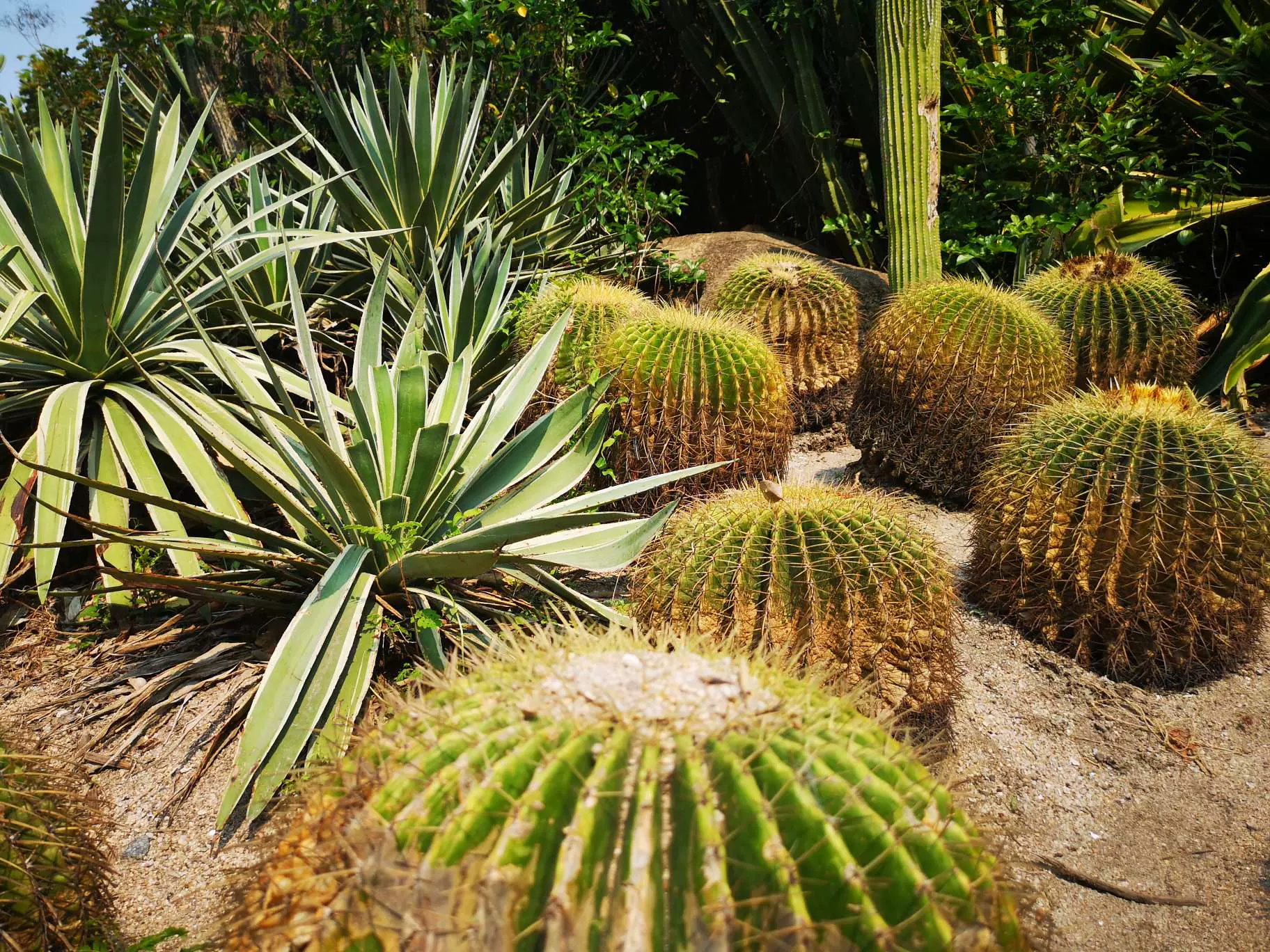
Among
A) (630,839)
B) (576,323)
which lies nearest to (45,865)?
(630,839)

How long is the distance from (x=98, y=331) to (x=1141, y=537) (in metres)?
3.89

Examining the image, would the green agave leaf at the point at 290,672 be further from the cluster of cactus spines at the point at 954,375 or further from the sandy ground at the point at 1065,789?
the cluster of cactus spines at the point at 954,375

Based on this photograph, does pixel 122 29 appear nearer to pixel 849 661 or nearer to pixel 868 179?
pixel 868 179

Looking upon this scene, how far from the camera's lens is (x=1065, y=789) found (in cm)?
275

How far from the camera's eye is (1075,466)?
127 inches

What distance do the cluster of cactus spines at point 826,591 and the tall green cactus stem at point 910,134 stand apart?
3444 millimetres

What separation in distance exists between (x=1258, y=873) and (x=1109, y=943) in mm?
554

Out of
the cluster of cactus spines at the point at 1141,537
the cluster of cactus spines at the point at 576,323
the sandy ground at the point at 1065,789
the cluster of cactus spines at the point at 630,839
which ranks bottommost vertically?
the sandy ground at the point at 1065,789

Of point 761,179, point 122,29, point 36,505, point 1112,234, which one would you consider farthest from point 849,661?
point 122,29

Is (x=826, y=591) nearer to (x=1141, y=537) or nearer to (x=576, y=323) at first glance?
(x=1141, y=537)

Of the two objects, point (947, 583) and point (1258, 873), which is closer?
point (1258, 873)

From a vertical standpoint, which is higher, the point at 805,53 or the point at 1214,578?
the point at 805,53

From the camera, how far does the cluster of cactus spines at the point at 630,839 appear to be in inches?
41.0

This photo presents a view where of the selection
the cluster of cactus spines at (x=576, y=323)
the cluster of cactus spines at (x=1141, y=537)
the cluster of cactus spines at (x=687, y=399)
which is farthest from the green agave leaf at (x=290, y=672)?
the cluster of cactus spines at (x=1141, y=537)
